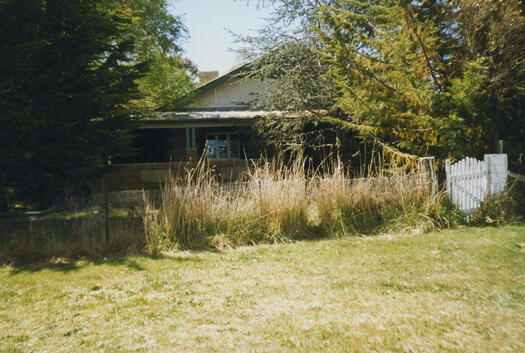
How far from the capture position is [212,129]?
18250 mm

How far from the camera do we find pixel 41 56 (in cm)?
767

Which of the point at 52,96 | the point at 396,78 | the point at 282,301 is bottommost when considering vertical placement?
the point at 282,301

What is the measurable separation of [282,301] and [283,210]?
3109mm

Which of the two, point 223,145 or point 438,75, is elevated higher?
point 438,75

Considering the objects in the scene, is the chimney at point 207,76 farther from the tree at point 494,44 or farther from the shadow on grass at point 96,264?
the shadow on grass at point 96,264

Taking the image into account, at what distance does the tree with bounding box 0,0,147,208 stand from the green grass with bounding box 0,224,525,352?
9.54 ft

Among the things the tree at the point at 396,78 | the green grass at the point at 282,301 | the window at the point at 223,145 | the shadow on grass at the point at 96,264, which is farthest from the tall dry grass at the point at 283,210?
the window at the point at 223,145

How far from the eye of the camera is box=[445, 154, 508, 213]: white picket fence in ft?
24.4

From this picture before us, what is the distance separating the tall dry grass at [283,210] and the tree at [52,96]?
2734mm

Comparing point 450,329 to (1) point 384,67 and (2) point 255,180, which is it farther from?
(1) point 384,67

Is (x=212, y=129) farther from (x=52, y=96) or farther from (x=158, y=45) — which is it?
(x=52, y=96)

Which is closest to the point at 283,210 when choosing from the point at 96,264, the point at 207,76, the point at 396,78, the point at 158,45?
the point at 96,264

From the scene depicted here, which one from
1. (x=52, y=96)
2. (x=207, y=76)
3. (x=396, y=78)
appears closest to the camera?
(x=52, y=96)

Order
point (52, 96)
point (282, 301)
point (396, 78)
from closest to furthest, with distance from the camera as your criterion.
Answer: point (282, 301) < point (52, 96) < point (396, 78)
